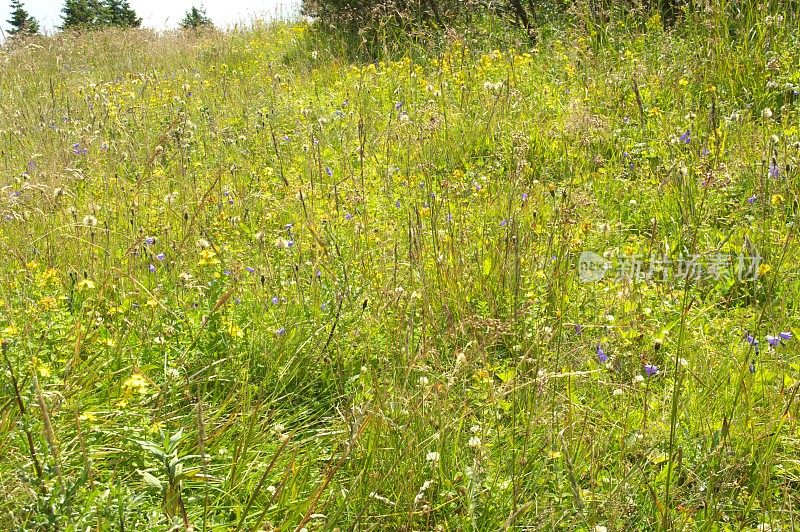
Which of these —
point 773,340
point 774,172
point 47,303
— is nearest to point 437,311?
point 773,340

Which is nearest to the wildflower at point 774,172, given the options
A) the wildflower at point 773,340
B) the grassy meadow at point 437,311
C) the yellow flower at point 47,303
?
the grassy meadow at point 437,311

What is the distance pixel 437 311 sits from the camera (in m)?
2.39

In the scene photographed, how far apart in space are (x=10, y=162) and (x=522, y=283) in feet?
10.7

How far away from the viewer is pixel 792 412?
1.78 metres

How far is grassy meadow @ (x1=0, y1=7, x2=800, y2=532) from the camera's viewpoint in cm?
159

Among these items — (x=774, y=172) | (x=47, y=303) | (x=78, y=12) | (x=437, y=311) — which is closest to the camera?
(x=47, y=303)

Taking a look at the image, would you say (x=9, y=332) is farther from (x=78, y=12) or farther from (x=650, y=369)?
(x=78, y=12)

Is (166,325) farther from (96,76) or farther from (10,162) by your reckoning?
(96,76)

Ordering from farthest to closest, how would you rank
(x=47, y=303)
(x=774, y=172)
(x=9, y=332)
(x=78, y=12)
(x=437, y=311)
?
(x=78, y=12)
(x=774, y=172)
(x=437, y=311)
(x=47, y=303)
(x=9, y=332)

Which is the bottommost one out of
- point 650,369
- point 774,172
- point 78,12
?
point 650,369

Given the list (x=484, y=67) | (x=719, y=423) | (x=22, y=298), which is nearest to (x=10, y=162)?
(x=22, y=298)

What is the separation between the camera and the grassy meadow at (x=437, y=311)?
159 centimetres

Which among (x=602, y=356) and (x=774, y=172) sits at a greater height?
(x=774, y=172)

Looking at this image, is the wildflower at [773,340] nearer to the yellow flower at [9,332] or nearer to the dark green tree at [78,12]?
the yellow flower at [9,332]
